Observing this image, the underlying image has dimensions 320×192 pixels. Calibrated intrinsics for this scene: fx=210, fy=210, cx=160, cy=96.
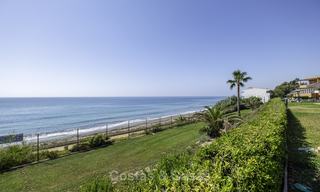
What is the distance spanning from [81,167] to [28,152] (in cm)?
386

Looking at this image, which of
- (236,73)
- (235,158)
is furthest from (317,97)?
(235,158)

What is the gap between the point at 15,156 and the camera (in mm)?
10945

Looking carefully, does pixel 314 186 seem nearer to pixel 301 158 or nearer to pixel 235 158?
pixel 301 158

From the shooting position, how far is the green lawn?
8.12 m

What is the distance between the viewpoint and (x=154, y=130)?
20016 millimetres

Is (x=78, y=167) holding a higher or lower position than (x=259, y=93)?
lower

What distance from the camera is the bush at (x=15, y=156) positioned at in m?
10.3

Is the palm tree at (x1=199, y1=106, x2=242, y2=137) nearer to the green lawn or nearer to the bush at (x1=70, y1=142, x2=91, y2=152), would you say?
the green lawn

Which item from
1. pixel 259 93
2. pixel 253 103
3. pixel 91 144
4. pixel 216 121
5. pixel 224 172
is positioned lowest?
pixel 91 144

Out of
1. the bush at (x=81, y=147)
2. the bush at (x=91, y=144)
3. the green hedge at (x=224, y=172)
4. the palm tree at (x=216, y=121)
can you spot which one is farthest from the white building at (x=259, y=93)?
the green hedge at (x=224, y=172)

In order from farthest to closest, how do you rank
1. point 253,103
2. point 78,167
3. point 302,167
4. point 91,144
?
1. point 253,103
2. point 91,144
3. point 78,167
4. point 302,167

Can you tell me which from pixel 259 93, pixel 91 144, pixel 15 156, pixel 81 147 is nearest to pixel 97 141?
pixel 91 144

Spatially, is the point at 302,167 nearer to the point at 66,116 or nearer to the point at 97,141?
the point at 97,141

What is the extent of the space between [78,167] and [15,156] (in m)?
3.62
